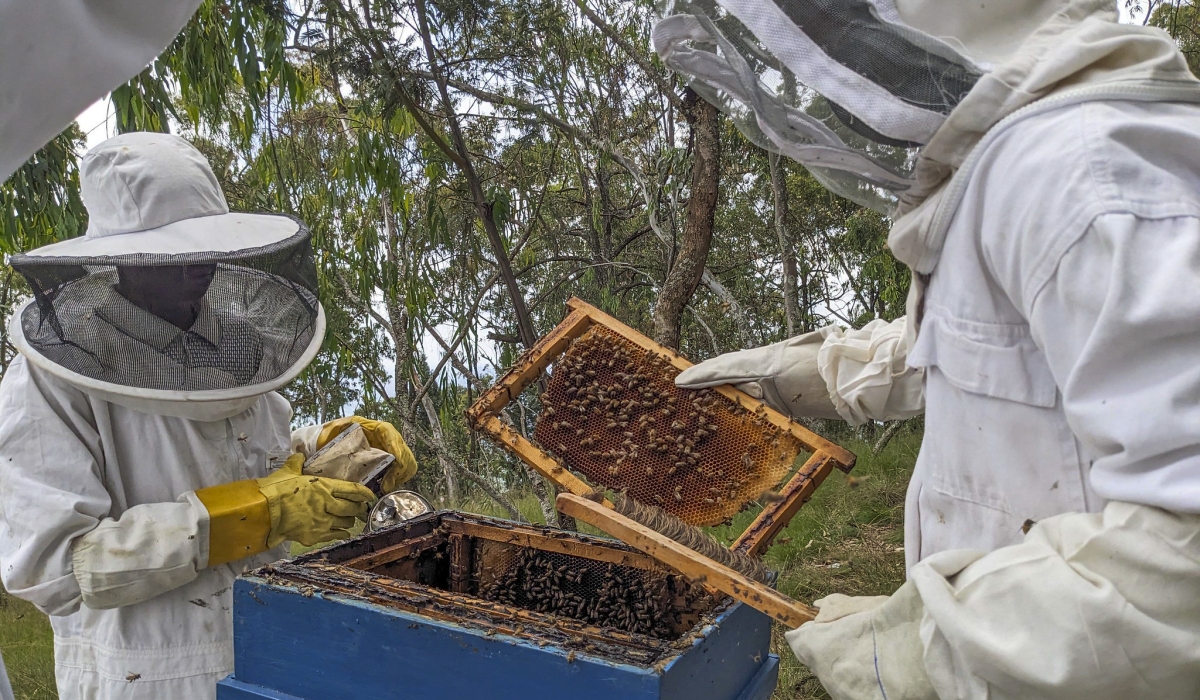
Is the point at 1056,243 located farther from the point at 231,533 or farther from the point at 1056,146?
the point at 231,533

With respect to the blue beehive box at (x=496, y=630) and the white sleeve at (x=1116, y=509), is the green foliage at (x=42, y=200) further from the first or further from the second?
the white sleeve at (x=1116, y=509)

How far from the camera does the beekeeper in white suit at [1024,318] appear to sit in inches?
39.6

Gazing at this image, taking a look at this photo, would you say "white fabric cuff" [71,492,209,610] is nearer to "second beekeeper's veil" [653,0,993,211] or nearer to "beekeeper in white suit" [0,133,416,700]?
"beekeeper in white suit" [0,133,416,700]

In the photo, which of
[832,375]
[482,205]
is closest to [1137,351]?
[832,375]

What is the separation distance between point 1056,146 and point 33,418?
2.34 meters

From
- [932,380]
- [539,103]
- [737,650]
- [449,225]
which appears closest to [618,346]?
[737,650]

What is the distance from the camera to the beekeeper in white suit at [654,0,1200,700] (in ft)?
3.30

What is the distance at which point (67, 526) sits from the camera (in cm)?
195

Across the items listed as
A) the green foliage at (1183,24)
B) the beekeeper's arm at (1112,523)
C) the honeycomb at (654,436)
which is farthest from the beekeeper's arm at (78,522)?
the green foliage at (1183,24)

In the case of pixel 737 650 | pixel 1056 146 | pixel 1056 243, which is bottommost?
pixel 737 650

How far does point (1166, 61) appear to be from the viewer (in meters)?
1.12

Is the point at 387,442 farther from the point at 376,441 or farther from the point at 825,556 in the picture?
the point at 825,556

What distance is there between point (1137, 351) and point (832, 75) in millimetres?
685

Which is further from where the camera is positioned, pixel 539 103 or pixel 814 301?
pixel 814 301
